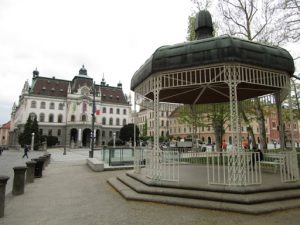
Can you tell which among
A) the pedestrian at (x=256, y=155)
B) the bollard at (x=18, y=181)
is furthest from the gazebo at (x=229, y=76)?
the bollard at (x=18, y=181)

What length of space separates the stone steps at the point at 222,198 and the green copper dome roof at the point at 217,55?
4.16m

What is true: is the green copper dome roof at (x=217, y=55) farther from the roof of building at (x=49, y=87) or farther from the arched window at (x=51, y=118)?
the roof of building at (x=49, y=87)

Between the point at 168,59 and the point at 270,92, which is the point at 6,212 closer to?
the point at 168,59

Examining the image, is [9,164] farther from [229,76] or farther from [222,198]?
[229,76]

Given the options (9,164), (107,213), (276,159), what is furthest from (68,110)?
(107,213)

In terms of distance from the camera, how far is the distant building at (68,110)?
77.9m

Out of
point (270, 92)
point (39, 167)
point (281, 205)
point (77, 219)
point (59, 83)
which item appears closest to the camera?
point (77, 219)

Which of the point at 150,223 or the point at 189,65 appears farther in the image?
the point at 189,65

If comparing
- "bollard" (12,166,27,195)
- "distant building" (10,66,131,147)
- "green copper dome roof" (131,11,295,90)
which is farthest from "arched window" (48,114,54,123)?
"green copper dome roof" (131,11,295,90)

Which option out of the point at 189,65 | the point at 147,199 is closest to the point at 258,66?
the point at 189,65

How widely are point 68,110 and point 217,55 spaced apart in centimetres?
8013

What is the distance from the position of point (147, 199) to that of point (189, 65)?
15.4ft

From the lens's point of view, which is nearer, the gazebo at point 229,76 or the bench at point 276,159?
the gazebo at point 229,76

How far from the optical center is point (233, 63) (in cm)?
772
